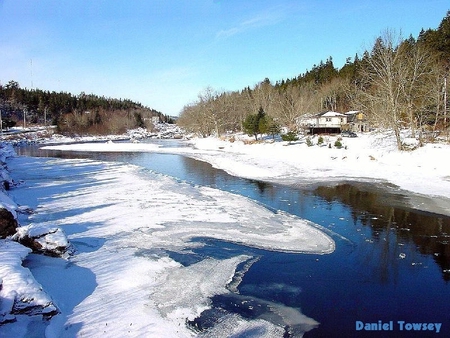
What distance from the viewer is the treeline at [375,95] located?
29.3 meters

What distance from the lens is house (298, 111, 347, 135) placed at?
172 feet

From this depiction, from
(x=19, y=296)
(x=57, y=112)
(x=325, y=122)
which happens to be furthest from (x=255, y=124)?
(x=57, y=112)

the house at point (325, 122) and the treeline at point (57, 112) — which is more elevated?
the treeline at point (57, 112)

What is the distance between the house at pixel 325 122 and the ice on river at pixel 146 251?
124 ft

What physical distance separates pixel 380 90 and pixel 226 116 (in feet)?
153

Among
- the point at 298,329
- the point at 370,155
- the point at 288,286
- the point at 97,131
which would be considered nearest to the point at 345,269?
the point at 288,286

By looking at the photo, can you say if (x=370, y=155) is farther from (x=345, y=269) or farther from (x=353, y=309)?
(x=353, y=309)

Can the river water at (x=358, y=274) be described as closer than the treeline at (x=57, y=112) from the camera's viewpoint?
Yes

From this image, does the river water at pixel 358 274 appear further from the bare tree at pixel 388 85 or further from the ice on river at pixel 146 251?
the bare tree at pixel 388 85

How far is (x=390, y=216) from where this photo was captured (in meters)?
13.0

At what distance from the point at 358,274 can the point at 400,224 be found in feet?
16.0

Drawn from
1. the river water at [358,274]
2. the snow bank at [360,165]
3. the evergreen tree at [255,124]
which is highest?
the evergreen tree at [255,124]

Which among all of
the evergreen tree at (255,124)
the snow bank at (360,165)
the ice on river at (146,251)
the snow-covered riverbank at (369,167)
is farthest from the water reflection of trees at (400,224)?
the evergreen tree at (255,124)

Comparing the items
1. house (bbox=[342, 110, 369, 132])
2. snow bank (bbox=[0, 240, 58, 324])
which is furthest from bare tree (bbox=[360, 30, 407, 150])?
snow bank (bbox=[0, 240, 58, 324])
